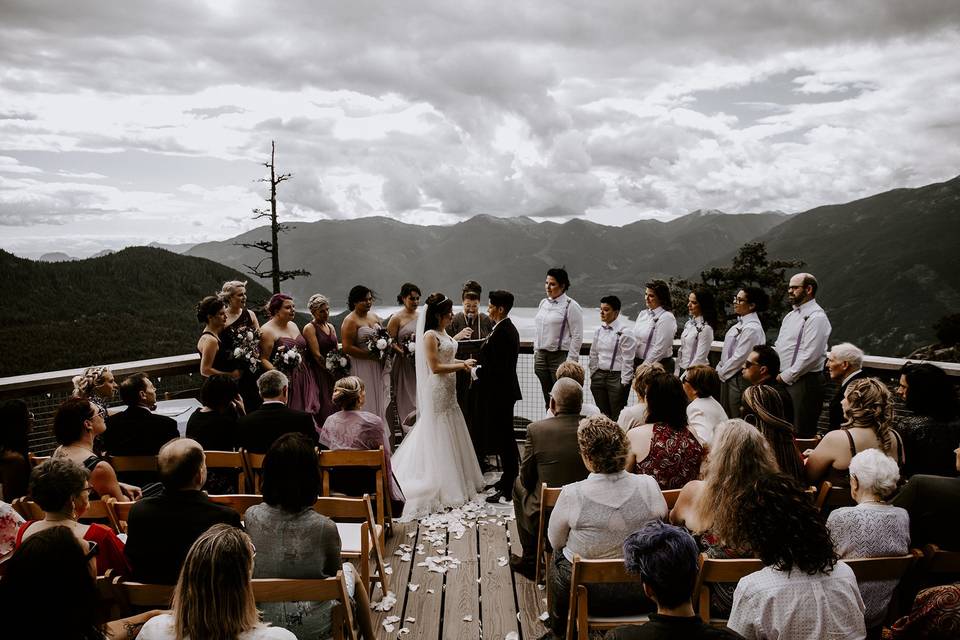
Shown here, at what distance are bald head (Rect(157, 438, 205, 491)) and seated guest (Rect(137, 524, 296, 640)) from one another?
870 millimetres

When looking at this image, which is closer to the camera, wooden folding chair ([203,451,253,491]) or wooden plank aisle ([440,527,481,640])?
wooden plank aisle ([440,527,481,640])

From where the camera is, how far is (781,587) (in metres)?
2.01

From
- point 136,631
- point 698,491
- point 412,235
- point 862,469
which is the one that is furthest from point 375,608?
point 412,235

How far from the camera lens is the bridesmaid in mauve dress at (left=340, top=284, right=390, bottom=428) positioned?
21.5ft

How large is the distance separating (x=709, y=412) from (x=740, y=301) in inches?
94.3

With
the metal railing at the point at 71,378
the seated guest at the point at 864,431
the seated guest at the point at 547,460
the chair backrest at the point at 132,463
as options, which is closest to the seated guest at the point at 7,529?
the chair backrest at the point at 132,463

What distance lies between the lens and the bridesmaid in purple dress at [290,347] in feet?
19.5

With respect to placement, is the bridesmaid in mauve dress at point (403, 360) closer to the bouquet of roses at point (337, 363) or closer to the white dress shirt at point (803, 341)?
the bouquet of roses at point (337, 363)

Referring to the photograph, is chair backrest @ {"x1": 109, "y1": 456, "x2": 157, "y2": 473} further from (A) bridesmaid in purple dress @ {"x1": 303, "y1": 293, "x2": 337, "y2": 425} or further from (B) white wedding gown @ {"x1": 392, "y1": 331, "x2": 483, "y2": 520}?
(A) bridesmaid in purple dress @ {"x1": 303, "y1": 293, "x2": 337, "y2": 425}

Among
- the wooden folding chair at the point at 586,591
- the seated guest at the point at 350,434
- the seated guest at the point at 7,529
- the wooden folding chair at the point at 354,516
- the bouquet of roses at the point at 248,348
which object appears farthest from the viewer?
the bouquet of roses at the point at 248,348

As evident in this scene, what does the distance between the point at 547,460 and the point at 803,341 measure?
349 centimetres

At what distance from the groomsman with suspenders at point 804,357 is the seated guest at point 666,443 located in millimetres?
2932

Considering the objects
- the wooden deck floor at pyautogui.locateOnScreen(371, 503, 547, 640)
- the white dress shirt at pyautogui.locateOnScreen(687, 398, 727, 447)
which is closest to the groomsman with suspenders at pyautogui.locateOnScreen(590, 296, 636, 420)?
the wooden deck floor at pyautogui.locateOnScreen(371, 503, 547, 640)

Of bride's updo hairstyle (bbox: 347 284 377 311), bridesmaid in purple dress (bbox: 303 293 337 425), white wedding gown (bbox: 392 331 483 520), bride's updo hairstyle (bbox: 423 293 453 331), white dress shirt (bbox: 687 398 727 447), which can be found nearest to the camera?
white dress shirt (bbox: 687 398 727 447)
